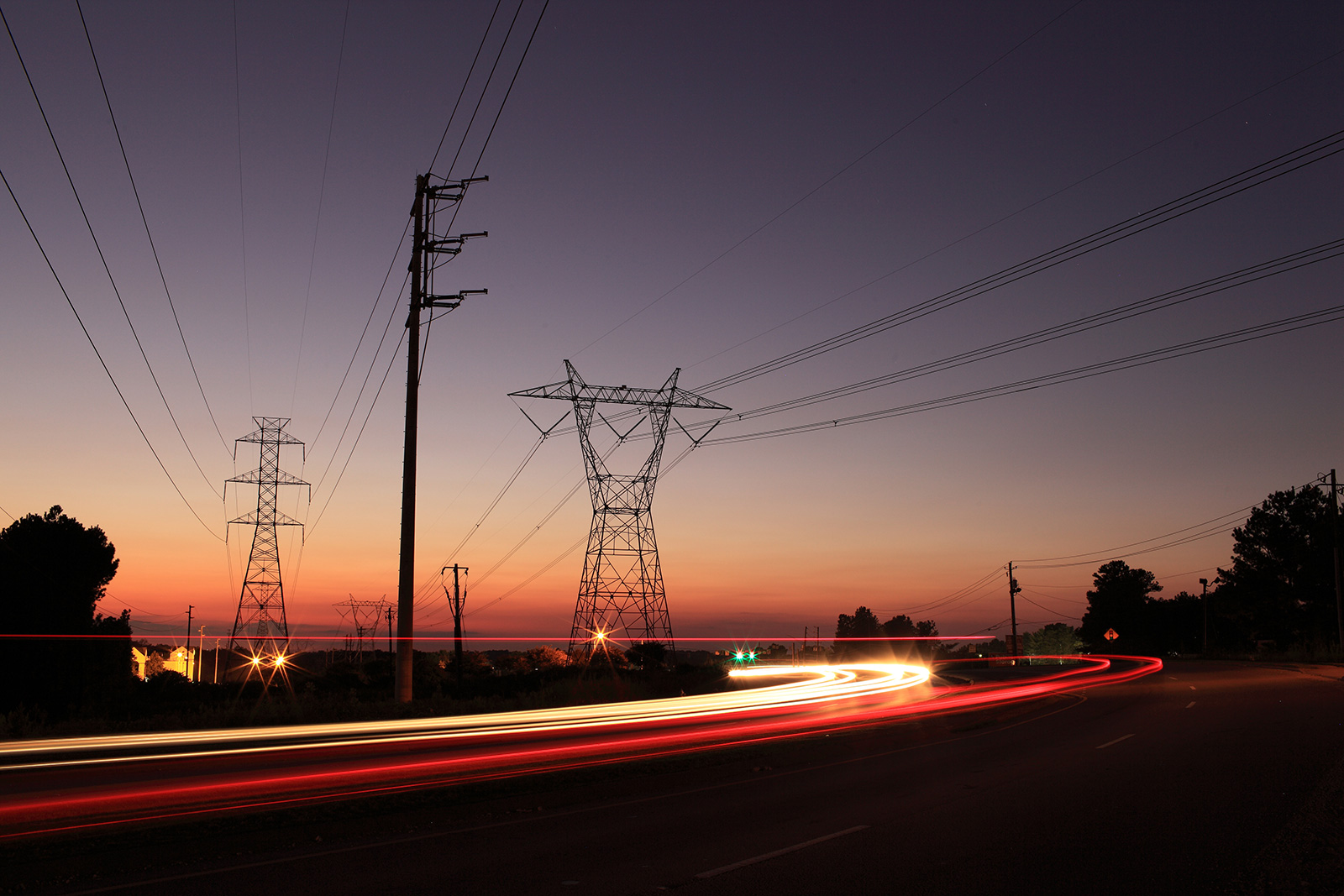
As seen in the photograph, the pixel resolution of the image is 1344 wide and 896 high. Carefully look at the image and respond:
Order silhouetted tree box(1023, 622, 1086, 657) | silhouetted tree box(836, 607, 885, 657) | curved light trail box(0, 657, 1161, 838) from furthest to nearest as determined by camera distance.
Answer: silhouetted tree box(836, 607, 885, 657), silhouetted tree box(1023, 622, 1086, 657), curved light trail box(0, 657, 1161, 838)

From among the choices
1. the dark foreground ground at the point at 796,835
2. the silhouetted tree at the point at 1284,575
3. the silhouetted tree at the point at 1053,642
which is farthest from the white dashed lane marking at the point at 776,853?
the silhouetted tree at the point at 1053,642

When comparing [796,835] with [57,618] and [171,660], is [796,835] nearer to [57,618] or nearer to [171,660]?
[57,618]

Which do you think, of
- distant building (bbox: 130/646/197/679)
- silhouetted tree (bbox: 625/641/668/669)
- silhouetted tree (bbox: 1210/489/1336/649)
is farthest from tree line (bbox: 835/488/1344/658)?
distant building (bbox: 130/646/197/679)

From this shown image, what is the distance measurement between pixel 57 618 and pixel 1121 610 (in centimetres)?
13341

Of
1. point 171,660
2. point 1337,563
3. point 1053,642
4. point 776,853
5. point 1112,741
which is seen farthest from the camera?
point 1053,642

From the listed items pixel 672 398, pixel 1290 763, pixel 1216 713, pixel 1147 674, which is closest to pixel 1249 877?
pixel 1290 763

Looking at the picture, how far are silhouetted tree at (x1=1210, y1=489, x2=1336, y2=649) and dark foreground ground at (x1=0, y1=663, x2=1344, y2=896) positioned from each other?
73.9m

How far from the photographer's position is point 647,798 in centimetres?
1227

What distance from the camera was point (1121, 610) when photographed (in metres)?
133

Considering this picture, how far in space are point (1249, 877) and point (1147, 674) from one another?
41.1 meters

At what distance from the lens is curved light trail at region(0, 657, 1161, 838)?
1183 centimetres

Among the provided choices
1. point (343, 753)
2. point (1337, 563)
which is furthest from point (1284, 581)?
point (343, 753)

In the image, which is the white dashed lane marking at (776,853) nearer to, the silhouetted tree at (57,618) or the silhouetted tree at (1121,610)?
the silhouetted tree at (57,618)

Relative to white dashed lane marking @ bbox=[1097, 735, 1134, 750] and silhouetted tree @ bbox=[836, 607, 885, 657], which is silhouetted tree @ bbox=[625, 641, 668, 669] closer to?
white dashed lane marking @ bbox=[1097, 735, 1134, 750]
